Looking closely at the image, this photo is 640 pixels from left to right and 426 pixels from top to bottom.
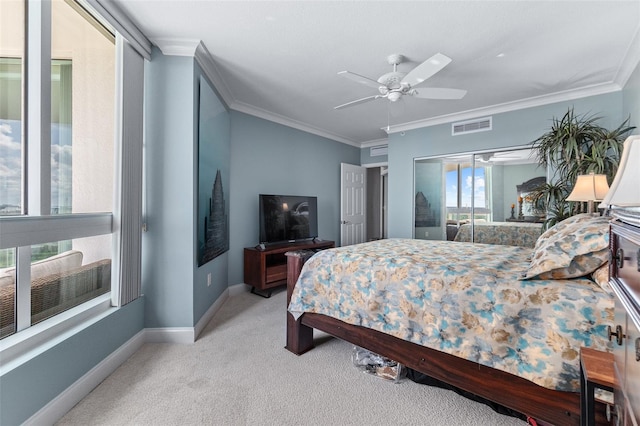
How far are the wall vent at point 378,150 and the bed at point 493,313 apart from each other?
4.03 metres

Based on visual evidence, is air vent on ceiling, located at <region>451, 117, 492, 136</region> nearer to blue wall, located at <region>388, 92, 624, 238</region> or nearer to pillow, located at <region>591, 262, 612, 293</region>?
blue wall, located at <region>388, 92, 624, 238</region>

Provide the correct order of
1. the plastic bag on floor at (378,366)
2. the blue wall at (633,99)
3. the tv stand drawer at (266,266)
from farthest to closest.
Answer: the tv stand drawer at (266,266), the blue wall at (633,99), the plastic bag on floor at (378,366)

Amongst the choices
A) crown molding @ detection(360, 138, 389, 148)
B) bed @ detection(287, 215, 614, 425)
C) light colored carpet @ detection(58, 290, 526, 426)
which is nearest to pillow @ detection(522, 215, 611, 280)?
bed @ detection(287, 215, 614, 425)

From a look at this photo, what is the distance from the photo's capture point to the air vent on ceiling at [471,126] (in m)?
4.00

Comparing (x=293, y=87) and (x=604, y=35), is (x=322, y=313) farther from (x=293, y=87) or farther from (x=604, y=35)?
(x=604, y=35)

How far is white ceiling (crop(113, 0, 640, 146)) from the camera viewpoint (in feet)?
6.40

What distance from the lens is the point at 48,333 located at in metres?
1.58

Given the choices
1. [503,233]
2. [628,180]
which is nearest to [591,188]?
[503,233]

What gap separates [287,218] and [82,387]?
9.26 feet

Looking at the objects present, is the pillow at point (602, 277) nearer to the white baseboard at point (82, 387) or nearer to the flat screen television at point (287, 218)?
the white baseboard at point (82, 387)

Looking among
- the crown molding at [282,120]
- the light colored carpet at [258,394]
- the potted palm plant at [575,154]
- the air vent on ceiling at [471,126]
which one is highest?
the crown molding at [282,120]

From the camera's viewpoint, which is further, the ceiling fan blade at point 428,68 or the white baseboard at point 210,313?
the white baseboard at point 210,313

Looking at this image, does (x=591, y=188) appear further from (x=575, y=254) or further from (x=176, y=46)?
(x=176, y=46)

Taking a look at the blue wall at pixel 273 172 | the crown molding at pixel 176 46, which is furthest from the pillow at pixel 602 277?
the blue wall at pixel 273 172
